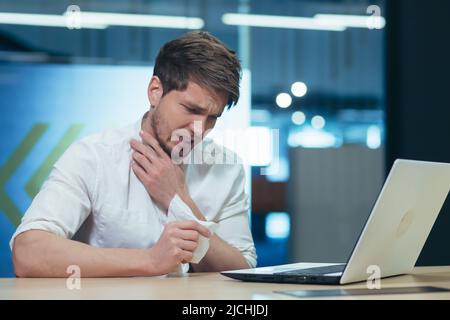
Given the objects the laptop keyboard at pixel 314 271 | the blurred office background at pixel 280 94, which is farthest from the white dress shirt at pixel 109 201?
the blurred office background at pixel 280 94

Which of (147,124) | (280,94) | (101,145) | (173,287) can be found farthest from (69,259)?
(280,94)

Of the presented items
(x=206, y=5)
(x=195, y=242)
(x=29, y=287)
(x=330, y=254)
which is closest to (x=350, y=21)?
(x=206, y=5)

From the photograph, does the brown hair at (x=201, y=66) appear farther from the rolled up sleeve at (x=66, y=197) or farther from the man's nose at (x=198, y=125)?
the rolled up sleeve at (x=66, y=197)

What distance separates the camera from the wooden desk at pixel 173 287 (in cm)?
114

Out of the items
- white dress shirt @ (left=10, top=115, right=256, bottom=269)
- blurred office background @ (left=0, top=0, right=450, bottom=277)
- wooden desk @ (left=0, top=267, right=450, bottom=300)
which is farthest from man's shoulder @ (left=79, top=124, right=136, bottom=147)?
blurred office background @ (left=0, top=0, right=450, bottom=277)

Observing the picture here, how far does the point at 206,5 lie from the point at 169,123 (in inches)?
105

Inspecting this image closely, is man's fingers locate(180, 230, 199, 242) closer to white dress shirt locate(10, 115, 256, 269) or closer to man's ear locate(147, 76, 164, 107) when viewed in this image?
white dress shirt locate(10, 115, 256, 269)

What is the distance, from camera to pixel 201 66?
1.94 meters

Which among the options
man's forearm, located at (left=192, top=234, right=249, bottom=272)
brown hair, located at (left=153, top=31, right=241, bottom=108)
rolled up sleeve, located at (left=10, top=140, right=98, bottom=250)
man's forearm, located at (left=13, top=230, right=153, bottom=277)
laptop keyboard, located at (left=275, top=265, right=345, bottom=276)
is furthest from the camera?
brown hair, located at (left=153, top=31, right=241, bottom=108)

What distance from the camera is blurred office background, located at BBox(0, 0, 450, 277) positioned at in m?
3.73

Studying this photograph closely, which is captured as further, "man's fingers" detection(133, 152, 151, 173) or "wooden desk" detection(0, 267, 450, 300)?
"man's fingers" detection(133, 152, 151, 173)

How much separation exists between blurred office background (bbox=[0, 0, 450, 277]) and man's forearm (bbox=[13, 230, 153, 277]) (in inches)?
85.4

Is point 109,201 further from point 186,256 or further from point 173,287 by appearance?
point 173,287

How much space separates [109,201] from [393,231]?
2.54ft
